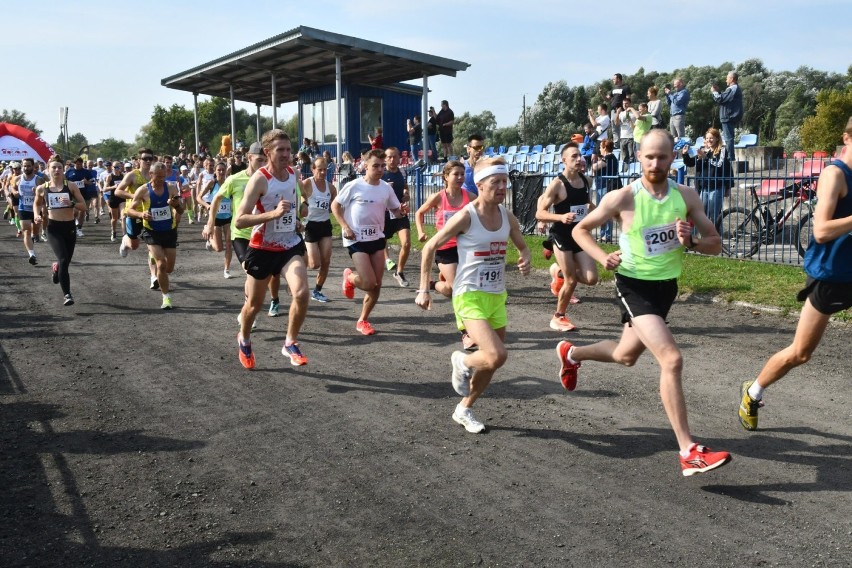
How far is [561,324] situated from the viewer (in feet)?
29.9

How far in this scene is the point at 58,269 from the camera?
37.8ft

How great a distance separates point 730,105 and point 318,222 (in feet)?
33.6

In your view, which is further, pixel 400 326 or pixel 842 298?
pixel 400 326

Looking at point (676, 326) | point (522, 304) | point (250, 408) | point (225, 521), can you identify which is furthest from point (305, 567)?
point (522, 304)

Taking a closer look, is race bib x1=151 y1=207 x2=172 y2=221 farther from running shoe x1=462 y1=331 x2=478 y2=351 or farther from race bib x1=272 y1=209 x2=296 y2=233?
running shoe x1=462 y1=331 x2=478 y2=351

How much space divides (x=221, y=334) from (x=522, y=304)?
4.18 metres

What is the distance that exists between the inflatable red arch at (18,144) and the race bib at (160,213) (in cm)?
4527

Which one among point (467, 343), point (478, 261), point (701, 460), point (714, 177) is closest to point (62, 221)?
point (467, 343)

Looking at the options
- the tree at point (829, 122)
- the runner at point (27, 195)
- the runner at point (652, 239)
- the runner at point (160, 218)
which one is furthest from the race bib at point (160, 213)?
the tree at point (829, 122)

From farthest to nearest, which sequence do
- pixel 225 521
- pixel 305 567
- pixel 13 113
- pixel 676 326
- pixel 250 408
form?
pixel 13 113, pixel 676 326, pixel 250 408, pixel 225 521, pixel 305 567

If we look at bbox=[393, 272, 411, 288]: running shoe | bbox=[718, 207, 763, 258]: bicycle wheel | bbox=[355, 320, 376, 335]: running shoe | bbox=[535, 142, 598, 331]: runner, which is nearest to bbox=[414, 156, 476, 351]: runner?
bbox=[535, 142, 598, 331]: runner

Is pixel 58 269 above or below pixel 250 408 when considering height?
above

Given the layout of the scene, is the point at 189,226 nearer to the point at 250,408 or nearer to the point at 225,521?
the point at 250,408

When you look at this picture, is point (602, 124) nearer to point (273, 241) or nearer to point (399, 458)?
point (273, 241)
